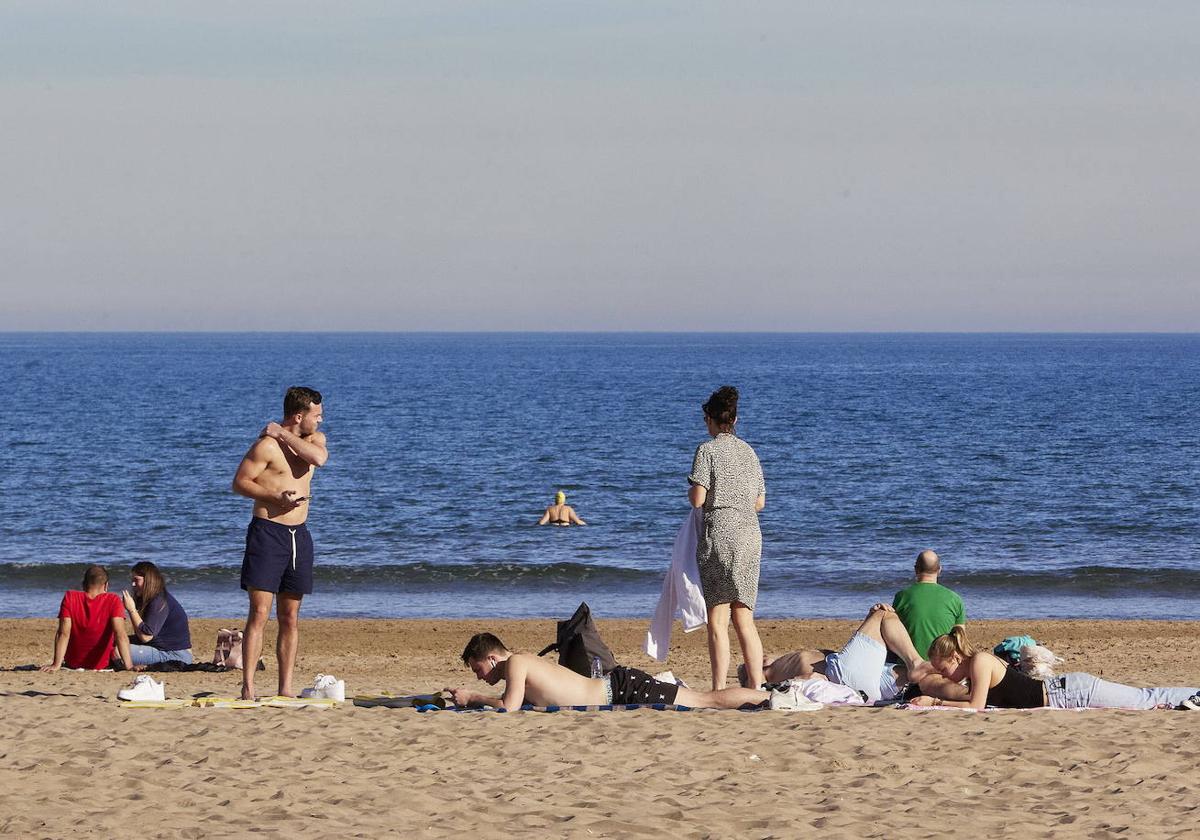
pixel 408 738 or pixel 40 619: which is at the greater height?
pixel 408 738

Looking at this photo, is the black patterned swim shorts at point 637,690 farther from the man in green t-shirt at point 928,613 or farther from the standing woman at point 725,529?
the man in green t-shirt at point 928,613

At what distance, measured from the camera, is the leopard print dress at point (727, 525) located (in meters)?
8.48

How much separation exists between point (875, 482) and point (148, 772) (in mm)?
30263

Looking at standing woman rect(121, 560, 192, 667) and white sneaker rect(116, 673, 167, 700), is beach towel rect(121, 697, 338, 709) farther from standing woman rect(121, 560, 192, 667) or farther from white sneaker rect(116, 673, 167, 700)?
standing woman rect(121, 560, 192, 667)

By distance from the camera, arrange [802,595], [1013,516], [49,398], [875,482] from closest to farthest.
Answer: [802,595]
[1013,516]
[875,482]
[49,398]

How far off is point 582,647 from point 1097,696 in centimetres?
309

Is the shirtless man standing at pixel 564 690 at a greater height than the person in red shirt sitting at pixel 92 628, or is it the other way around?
the shirtless man standing at pixel 564 690

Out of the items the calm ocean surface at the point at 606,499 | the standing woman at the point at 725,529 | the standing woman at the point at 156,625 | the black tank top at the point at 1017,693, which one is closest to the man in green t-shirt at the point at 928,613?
the black tank top at the point at 1017,693

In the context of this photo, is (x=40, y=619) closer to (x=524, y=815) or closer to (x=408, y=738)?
(x=408, y=738)

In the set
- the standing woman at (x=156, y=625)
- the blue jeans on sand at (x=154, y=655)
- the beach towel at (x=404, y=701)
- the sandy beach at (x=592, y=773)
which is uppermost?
the sandy beach at (x=592, y=773)

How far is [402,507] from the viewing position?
3033 cm

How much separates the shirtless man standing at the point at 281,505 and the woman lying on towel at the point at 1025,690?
3762mm

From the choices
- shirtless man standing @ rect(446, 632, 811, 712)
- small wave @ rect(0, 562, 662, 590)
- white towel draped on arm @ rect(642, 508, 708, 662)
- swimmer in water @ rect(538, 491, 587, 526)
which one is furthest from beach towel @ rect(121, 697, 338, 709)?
swimmer in water @ rect(538, 491, 587, 526)

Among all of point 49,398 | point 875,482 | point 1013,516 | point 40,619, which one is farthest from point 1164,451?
point 49,398
